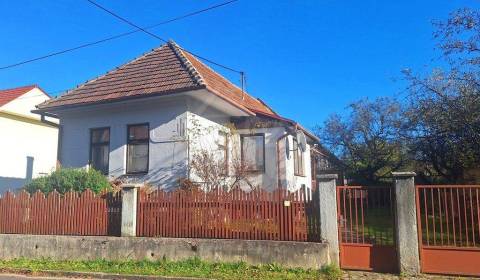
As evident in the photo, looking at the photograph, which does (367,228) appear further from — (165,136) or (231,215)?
(165,136)

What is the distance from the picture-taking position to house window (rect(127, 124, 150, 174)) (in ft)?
48.3

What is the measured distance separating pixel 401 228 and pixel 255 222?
3.14 metres

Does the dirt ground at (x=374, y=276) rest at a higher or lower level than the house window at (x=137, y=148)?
lower

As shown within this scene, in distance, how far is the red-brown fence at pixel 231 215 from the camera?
955 cm

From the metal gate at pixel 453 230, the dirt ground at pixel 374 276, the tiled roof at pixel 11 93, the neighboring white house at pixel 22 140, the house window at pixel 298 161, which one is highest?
the tiled roof at pixel 11 93

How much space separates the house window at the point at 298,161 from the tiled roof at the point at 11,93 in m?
15.4

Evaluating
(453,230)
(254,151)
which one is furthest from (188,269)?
(254,151)

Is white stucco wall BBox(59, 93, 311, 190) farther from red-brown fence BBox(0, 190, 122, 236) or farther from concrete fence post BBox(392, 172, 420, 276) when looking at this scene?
concrete fence post BBox(392, 172, 420, 276)

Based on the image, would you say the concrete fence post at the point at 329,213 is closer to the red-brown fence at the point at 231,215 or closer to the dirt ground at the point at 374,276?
the red-brown fence at the point at 231,215

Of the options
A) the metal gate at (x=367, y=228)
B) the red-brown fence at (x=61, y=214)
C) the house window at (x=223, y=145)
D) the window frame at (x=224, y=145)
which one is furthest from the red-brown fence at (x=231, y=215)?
the window frame at (x=224, y=145)

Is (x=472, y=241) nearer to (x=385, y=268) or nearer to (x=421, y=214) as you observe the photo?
(x=421, y=214)

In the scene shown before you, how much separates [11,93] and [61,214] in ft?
51.9

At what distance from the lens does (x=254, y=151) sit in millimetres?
16094

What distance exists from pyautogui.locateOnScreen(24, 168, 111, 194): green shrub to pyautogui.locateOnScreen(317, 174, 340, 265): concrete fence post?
6.48 metres
